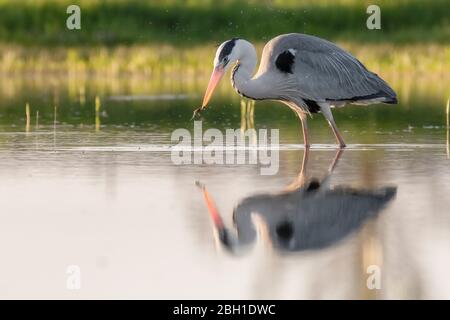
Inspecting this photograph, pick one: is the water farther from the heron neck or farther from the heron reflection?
the heron neck

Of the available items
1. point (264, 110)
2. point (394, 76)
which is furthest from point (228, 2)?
point (264, 110)

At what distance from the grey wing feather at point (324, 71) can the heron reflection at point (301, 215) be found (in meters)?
2.84

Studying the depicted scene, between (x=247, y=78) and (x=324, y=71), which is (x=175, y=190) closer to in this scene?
(x=247, y=78)

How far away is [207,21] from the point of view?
123 ft

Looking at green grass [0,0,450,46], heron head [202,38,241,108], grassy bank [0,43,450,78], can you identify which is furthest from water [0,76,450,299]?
green grass [0,0,450,46]

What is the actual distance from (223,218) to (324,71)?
4.95 metres

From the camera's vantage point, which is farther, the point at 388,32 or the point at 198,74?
the point at 388,32

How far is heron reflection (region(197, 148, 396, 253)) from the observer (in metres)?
7.61

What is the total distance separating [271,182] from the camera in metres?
10.3

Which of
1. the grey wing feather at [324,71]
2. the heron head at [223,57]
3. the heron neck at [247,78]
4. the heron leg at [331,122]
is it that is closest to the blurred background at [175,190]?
the heron leg at [331,122]

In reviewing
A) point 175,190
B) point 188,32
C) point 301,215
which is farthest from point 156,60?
point 301,215

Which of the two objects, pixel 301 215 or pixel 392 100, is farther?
pixel 392 100

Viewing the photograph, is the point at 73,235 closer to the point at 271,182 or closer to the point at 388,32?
the point at 271,182

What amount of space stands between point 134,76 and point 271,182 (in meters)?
19.8
